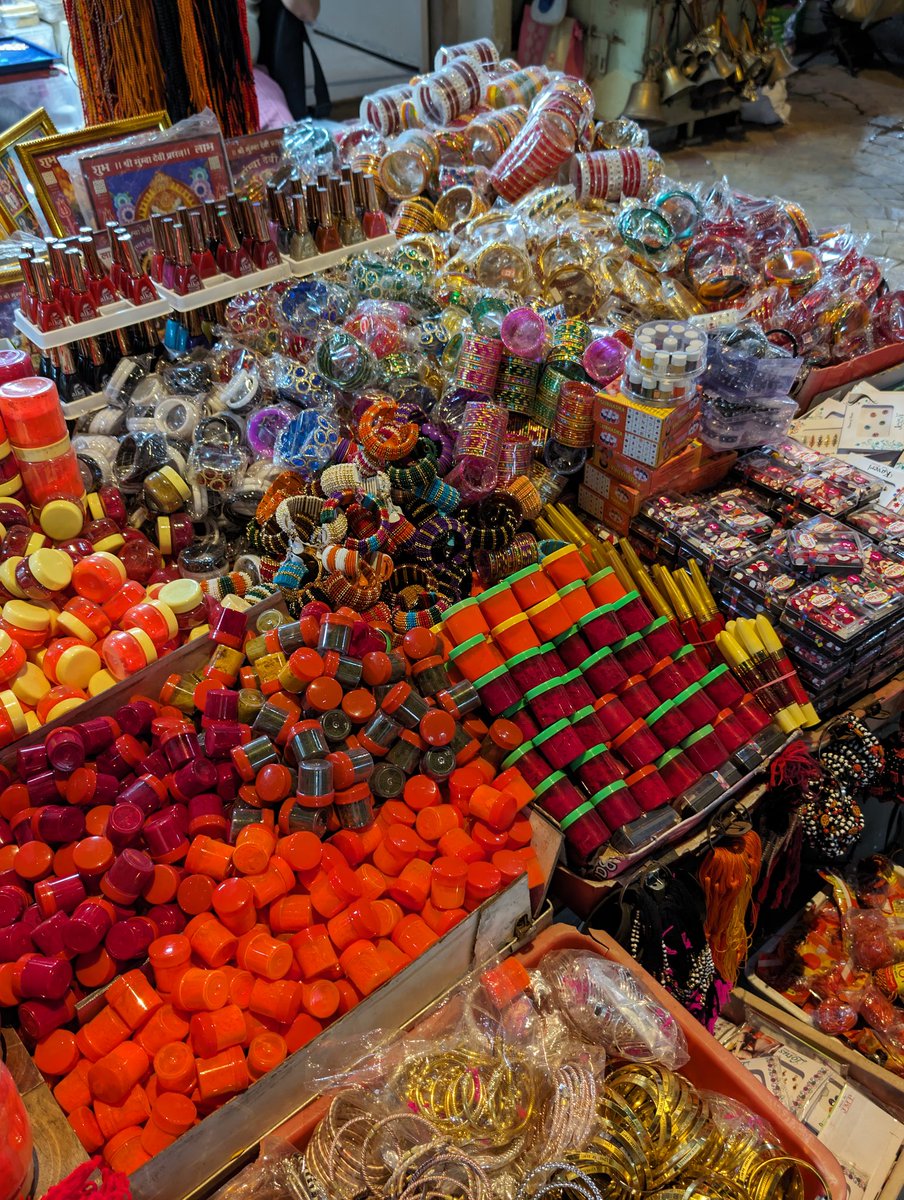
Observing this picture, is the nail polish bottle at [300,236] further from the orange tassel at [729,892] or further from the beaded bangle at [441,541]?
the orange tassel at [729,892]

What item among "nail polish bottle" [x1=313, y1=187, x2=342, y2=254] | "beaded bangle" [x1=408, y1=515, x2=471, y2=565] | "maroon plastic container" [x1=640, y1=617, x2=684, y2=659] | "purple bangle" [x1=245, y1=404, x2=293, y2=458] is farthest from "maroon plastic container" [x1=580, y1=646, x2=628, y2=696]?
"nail polish bottle" [x1=313, y1=187, x2=342, y2=254]

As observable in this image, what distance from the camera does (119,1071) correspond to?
1309 millimetres

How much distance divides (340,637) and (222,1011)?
67 centimetres

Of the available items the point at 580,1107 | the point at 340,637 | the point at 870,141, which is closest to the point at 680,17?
the point at 870,141

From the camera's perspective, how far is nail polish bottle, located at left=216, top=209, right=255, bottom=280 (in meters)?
2.37

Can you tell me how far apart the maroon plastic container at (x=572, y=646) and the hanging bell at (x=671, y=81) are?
21.1 ft

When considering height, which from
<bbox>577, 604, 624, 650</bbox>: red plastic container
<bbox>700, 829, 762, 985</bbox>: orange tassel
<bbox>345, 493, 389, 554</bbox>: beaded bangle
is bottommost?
<bbox>700, 829, 762, 985</bbox>: orange tassel

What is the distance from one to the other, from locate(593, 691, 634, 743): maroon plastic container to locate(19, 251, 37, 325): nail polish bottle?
1.64 m

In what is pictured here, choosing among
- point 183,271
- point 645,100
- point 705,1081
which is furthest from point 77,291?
point 645,100

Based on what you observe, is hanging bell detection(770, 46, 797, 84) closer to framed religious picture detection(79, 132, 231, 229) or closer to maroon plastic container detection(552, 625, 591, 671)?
framed religious picture detection(79, 132, 231, 229)

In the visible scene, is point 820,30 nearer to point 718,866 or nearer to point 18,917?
point 718,866

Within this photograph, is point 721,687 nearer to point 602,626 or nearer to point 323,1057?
point 602,626

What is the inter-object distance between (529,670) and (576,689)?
0.11 metres

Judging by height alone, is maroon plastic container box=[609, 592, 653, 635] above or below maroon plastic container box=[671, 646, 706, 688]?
above
